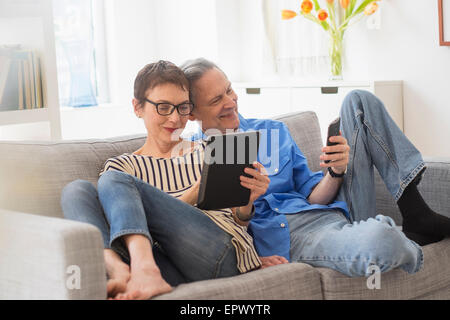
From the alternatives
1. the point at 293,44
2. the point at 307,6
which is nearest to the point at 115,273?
the point at 307,6

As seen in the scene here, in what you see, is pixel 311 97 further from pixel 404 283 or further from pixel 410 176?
pixel 404 283

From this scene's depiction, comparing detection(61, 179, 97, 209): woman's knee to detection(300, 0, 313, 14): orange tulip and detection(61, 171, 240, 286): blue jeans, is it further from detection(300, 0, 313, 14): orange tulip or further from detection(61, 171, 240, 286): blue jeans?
detection(300, 0, 313, 14): orange tulip

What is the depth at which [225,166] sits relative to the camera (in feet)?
5.13

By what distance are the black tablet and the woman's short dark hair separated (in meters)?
0.30

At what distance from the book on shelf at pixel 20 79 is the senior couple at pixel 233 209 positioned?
1073 millimetres

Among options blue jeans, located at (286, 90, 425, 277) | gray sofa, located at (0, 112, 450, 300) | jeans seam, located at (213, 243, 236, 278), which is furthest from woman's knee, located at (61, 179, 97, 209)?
blue jeans, located at (286, 90, 425, 277)

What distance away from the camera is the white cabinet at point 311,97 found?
3.39 metres

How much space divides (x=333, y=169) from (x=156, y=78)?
0.61 m

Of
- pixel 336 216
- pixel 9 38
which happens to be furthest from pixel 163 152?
pixel 9 38

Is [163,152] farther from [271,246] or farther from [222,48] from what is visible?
[222,48]

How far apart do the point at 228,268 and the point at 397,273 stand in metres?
0.44

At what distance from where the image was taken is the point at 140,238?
138cm

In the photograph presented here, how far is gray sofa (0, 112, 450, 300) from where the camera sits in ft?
4.08

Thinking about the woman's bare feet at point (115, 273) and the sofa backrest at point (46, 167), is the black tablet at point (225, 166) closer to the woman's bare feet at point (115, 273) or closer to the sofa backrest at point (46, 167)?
the woman's bare feet at point (115, 273)
